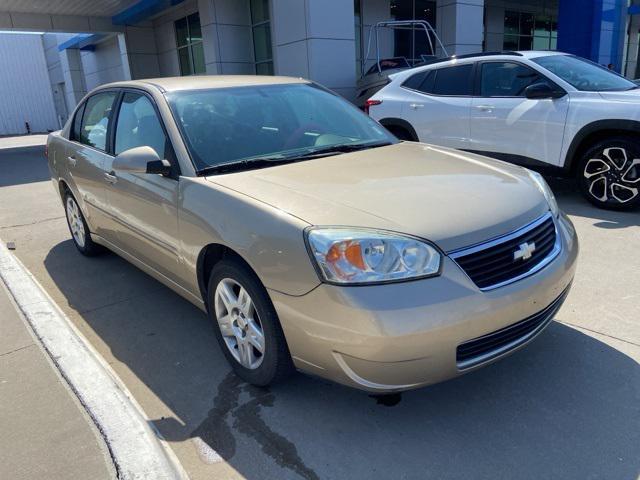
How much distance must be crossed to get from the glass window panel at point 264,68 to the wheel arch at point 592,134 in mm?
10532

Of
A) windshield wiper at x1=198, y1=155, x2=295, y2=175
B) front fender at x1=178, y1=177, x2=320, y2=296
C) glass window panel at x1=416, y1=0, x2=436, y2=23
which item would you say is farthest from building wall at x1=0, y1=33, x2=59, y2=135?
front fender at x1=178, y1=177, x2=320, y2=296

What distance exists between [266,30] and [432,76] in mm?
8852

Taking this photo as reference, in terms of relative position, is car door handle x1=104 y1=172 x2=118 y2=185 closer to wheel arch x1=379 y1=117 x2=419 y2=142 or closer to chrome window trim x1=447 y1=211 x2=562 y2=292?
chrome window trim x1=447 y1=211 x2=562 y2=292

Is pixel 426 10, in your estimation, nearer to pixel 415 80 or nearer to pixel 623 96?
pixel 415 80

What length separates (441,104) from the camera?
688 cm

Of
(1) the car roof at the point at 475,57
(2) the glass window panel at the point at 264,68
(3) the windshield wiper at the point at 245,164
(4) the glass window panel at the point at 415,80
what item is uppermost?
(2) the glass window panel at the point at 264,68

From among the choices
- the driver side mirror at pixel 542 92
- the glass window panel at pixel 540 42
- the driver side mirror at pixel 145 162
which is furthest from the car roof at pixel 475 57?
the glass window panel at pixel 540 42

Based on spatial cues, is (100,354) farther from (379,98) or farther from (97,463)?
(379,98)

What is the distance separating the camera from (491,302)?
2.27 meters

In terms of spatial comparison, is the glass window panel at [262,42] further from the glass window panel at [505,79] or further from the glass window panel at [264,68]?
the glass window panel at [505,79]

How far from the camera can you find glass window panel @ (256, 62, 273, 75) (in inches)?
583

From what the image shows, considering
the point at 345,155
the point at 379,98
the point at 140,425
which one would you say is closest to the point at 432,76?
the point at 379,98

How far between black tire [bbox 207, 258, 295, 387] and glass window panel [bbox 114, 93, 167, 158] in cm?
103

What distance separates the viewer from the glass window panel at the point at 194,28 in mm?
16844
